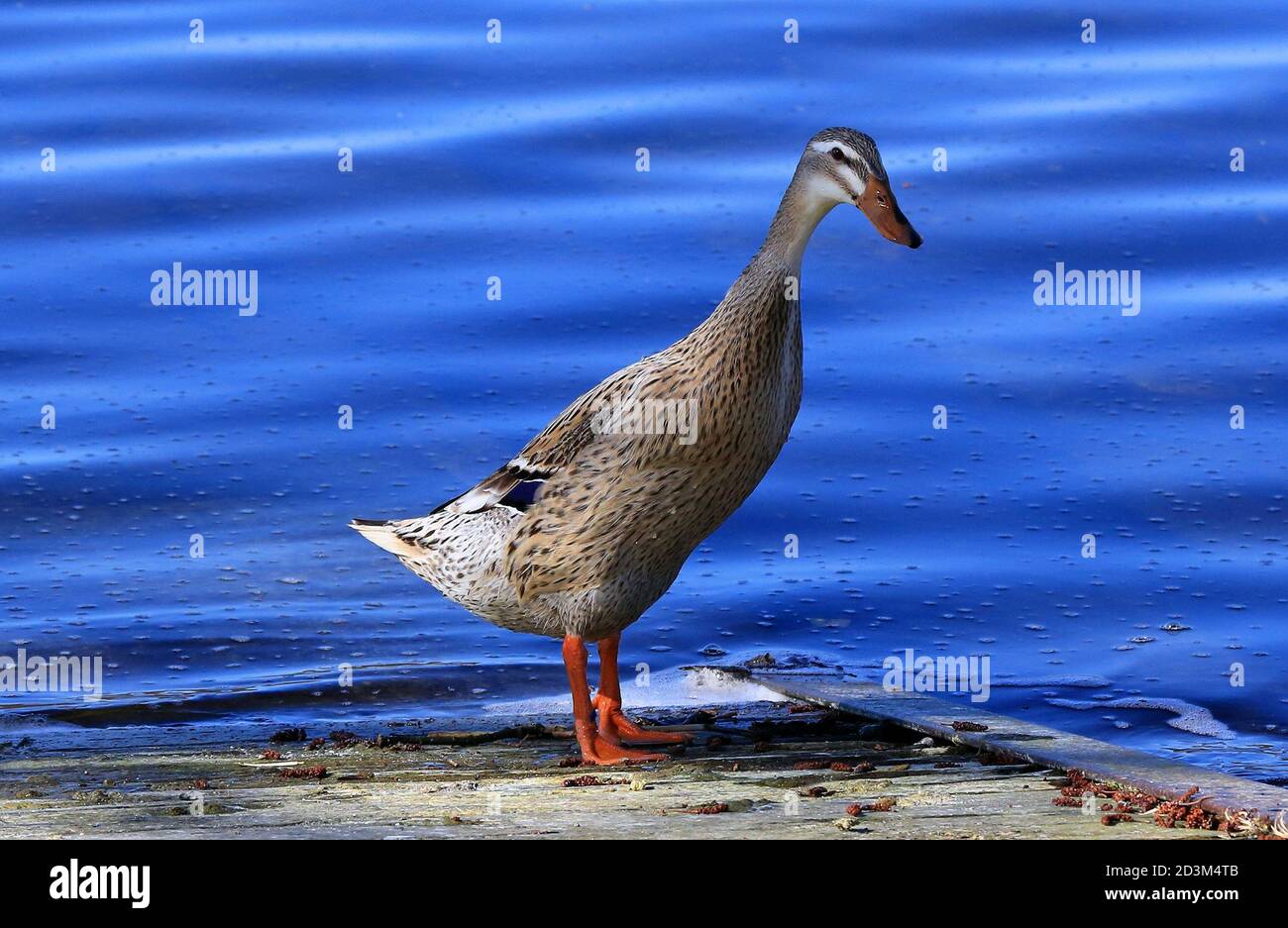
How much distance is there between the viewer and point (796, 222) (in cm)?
759

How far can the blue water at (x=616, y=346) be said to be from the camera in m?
10.5

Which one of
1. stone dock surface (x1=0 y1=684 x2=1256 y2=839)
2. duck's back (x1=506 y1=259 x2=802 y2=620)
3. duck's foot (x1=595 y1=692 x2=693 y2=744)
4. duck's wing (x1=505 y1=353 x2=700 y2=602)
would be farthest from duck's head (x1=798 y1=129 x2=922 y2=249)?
duck's foot (x1=595 y1=692 x2=693 y2=744)

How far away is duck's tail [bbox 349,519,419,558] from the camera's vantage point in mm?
8477

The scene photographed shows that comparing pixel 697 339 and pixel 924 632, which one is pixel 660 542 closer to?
pixel 697 339

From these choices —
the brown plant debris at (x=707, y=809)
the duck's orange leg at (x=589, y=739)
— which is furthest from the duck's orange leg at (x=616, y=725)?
the brown plant debris at (x=707, y=809)

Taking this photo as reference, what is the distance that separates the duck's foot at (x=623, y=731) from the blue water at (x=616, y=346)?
1764mm

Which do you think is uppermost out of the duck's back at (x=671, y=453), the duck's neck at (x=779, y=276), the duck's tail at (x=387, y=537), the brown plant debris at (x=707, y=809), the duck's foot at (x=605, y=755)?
the duck's neck at (x=779, y=276)

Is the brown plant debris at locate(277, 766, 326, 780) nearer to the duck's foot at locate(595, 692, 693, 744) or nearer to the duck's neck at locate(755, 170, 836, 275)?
the duck's foot at locate(595, 692, 693, 744)

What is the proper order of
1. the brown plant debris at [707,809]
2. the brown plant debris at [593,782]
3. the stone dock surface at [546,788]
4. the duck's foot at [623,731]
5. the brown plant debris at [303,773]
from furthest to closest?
the duck's foot at [623,731]
the brown plant debris at [303,773]
the brown plant debris at [593,782]
the brown plant debris at [707,809]
the stone dock surface at [546,788]

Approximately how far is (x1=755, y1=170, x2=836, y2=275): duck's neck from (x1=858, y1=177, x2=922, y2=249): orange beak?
0.53 ft

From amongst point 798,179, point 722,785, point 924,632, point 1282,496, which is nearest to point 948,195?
point 1282,496

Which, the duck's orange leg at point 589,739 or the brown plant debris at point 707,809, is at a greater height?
the duck's orange leg at point 589,739

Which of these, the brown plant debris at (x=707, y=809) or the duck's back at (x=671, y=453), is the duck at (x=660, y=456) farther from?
the brown plant debris at (x=707, y=809)

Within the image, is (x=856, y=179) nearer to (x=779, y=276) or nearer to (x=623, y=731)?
(x=779, y=276)
